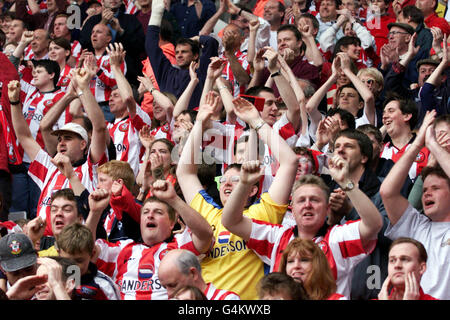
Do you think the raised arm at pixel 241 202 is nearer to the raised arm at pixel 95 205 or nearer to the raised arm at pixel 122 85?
the raised arm at pixel 95 205

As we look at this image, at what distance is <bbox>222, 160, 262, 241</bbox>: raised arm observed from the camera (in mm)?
5461

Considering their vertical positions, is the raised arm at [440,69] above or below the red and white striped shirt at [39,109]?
above

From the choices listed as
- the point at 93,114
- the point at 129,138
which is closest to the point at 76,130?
the point at 93,114

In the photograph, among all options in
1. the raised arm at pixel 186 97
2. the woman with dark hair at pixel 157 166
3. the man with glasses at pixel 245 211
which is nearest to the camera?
the man with glasses at pixel 245 211

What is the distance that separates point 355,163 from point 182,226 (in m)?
1.40

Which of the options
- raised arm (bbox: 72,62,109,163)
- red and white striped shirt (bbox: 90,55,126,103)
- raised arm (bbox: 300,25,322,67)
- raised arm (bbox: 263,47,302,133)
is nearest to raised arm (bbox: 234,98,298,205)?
raised arm (bbox: 263,47,302,133)

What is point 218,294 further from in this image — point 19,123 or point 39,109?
point 39,109

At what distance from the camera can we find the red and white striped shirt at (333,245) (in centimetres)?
540

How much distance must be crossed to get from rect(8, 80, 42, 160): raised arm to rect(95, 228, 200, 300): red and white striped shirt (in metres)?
1.97

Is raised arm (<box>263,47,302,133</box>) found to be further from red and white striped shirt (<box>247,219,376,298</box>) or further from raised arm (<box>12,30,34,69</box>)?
raised arm (<box>12,30,34,69</box>)

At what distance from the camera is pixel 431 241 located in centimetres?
562

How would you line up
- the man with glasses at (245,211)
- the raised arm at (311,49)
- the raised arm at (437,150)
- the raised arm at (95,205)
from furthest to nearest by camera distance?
the raised arm at (311,49) → the raised arm at (95,205) → the man with glasses at (245,211) → the raised arm at (437,150)

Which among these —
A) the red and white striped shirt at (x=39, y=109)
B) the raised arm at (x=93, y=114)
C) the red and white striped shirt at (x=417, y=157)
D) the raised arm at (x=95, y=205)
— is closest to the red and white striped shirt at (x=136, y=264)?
the raised arm at (x=95, y=205)

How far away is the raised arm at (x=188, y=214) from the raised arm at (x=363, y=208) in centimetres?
93
